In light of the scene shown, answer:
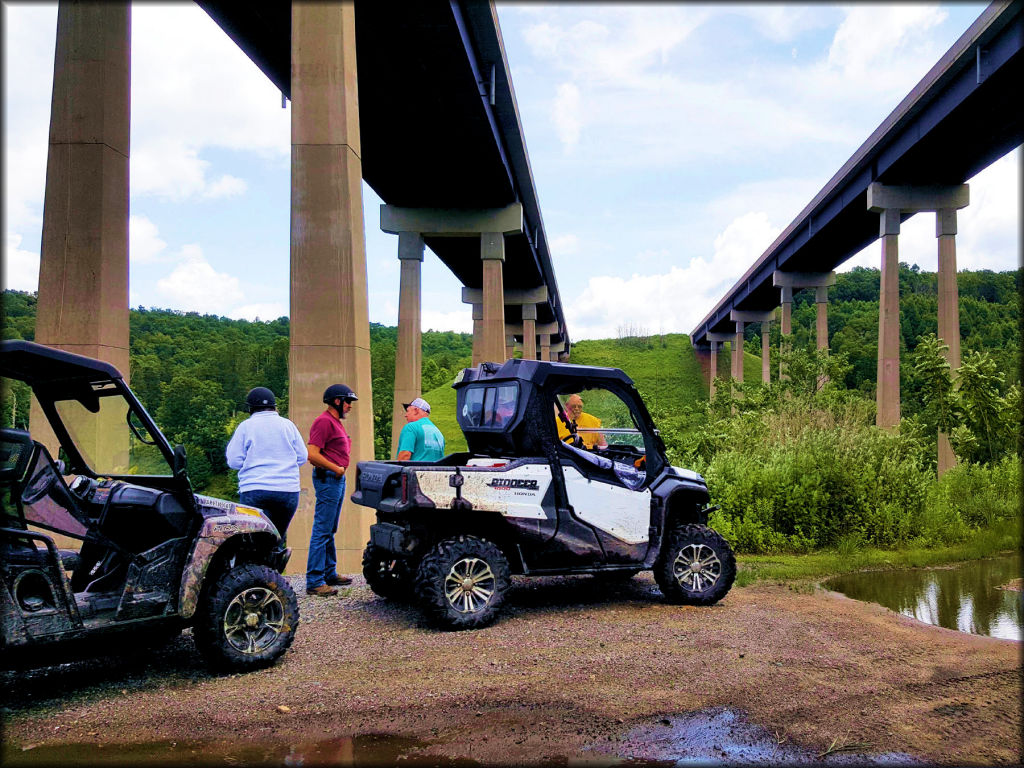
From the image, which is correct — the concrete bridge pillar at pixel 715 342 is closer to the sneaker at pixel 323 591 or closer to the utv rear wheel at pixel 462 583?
the sneaker at pixel 323 591

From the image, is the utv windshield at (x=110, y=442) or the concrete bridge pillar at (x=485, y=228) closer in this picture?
the utv windshield at (x=110, y=442)

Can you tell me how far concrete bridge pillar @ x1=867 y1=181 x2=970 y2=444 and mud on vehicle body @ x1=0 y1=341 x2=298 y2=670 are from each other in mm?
27917

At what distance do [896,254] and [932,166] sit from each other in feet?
12.0

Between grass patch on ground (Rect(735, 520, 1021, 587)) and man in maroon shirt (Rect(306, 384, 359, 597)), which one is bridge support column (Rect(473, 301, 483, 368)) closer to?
grass patch on ground (Rect(735, 520, 1021, 587))

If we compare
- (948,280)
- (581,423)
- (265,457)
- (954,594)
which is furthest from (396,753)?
(948,280)

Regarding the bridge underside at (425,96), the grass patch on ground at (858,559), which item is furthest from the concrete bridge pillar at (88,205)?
the bridge underside at (425,96)

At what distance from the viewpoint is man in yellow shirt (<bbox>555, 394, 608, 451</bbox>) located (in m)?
8.57

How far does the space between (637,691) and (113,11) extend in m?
10.5

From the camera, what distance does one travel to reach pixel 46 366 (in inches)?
204

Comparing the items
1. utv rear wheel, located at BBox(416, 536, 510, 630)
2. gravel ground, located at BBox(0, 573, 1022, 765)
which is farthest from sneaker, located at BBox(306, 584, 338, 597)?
utv rear wheel, located at BBox(416, 536, 510, 630)

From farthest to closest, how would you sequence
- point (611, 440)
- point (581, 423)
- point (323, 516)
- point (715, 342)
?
1. point (715, 342)
2. point (581, 423)
3. point (611, 440)
4. point (323, 516)

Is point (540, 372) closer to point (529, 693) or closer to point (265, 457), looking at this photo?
point (265, 457)

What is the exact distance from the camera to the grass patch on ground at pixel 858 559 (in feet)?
32.9

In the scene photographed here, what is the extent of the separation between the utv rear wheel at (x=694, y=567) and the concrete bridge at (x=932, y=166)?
58.2ft
